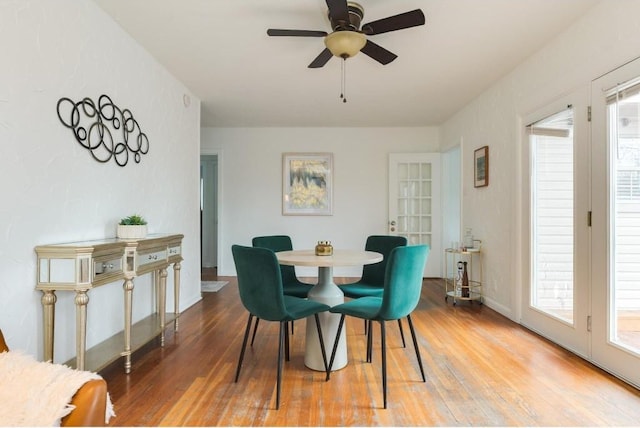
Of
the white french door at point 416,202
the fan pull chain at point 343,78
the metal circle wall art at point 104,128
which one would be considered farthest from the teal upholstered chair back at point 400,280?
the white french door at point 416,202

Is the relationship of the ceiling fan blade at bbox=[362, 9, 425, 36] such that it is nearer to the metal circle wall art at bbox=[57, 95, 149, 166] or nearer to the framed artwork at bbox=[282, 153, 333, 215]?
the metal circle wall art at bbox=[57, 95, 149, 166]

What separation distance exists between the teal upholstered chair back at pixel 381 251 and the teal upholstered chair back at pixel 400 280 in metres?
0.85

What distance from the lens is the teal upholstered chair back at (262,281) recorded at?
201 cm

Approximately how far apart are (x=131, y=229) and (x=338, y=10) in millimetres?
1968

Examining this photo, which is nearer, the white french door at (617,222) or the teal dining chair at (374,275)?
the white french door at (617,222)

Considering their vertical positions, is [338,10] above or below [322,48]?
below

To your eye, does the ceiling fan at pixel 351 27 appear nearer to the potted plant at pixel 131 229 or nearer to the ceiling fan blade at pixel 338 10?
the ceiling fan blade at pixel 338 10

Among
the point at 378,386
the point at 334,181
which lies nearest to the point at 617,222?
the point at 378,386

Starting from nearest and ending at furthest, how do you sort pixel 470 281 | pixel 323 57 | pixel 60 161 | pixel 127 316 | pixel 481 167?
pixel 60 161, pixel 127 316, pixel 323 57, pixel 481 167, pixel 470 281

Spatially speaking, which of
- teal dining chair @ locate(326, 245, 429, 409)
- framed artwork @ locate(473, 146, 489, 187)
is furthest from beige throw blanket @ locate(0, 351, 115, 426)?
framed artwork @ locate(473, 146, 489, 187)

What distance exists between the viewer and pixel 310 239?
19.3 feet

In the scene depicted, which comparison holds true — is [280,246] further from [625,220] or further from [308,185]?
[308,185]

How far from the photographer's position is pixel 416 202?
5762 mm

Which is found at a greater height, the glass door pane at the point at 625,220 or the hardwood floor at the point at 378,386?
the glass door pane at the point at 625,220
